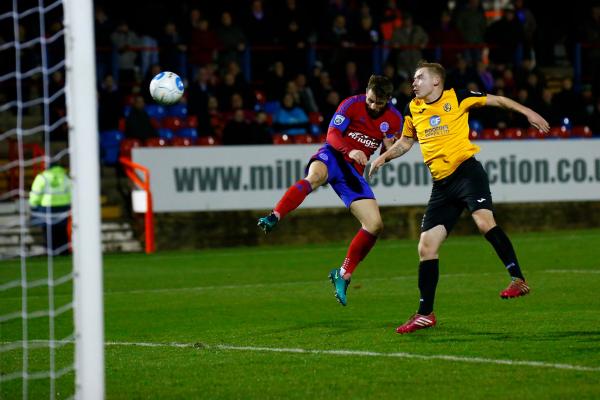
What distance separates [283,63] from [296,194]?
13.0m

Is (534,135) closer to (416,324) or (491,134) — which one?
(491,134)

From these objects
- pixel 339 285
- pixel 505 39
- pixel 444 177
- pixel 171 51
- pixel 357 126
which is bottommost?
pixel 339 285

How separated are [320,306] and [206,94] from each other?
9680 mm

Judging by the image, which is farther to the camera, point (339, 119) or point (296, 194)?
point (339, 119)

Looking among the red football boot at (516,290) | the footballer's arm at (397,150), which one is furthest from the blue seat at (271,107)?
the red football boot at (516,290)

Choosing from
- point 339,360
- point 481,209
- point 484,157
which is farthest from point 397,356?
point 484,157

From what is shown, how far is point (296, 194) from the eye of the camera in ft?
33.6

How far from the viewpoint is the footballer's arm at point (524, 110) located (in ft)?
28.2

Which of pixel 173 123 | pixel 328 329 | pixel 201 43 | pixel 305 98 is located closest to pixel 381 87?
pixel 328 329

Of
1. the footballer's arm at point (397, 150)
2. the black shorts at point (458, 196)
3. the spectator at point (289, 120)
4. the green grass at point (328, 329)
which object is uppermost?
the spectator at point (289, 120)

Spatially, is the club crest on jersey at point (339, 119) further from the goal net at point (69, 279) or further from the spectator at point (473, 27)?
the spectator at point (473, 27)

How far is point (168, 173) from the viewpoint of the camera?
1905 centimetres

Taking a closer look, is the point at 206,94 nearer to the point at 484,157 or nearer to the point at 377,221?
the point at 484,157

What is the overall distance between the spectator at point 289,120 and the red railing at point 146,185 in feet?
9.78
